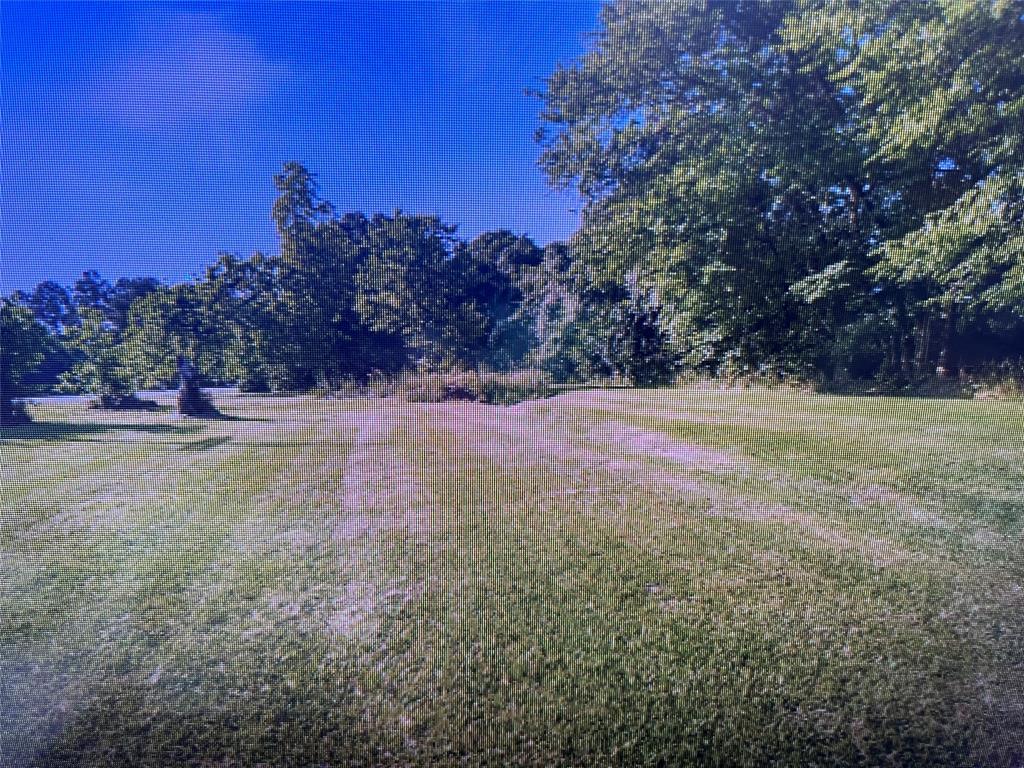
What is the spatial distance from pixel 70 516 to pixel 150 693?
1.32 meters

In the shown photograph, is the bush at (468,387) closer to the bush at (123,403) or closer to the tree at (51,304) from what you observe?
the bush at (123,403)

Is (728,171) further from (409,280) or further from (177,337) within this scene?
(177,337)

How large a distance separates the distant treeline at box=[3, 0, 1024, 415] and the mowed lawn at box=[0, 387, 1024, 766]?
72cm

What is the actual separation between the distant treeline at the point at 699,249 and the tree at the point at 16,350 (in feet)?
0.05

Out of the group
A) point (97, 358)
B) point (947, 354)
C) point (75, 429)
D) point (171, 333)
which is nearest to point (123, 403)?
point (75, 429)

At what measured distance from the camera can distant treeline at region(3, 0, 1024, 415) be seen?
2568 millimetres

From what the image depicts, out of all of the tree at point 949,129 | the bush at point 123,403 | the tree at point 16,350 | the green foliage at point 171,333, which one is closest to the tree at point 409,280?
the green foliage at point 171,333

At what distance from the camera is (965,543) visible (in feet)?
6.30

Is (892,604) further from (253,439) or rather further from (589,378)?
(589,378)

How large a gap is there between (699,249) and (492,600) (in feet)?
18.2

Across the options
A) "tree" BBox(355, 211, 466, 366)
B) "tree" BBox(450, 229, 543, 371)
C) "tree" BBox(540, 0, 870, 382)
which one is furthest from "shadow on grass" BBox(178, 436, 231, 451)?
"tree" BBox(540, 0, 870, 382)

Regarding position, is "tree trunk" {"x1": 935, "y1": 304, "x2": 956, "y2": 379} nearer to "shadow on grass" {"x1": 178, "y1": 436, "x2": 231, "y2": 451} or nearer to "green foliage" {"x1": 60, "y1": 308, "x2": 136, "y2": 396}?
"shadow on grass" {"x1": 178, "y1": 436, "x2": 231, "y2": 451}

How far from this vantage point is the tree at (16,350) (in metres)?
2.16

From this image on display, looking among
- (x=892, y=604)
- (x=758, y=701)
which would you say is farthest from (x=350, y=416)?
(x=892, y=604)
